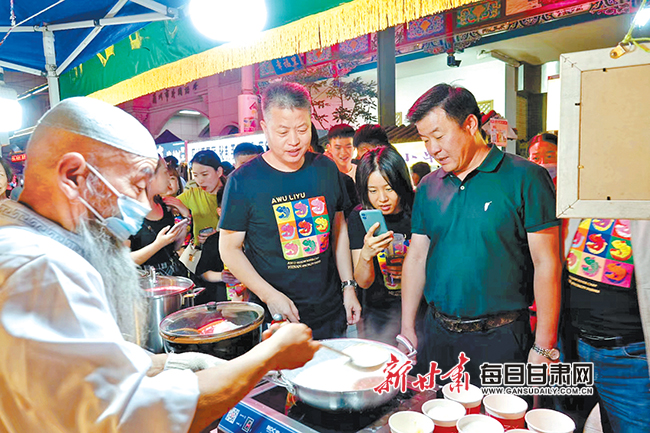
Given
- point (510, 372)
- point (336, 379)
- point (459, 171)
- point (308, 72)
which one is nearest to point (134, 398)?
point (336, 379)

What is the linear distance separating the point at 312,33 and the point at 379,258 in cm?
115

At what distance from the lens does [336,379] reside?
1.20 metres

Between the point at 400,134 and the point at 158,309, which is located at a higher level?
the point at 400,134

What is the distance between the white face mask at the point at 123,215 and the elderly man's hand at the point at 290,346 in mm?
412

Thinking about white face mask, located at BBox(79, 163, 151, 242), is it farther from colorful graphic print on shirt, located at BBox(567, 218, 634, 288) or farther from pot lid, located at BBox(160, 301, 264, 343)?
colorful graphic print on shirt, located at BBox(567, 218, 634, 288)

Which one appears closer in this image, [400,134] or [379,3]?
[379,3]

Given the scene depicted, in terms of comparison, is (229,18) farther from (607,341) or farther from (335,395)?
(607,341)

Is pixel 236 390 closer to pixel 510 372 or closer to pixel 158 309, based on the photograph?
pixel 158 309

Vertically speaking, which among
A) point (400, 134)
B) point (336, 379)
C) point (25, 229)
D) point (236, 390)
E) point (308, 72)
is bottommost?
point (336, 379)

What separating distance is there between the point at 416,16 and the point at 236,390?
1572mm

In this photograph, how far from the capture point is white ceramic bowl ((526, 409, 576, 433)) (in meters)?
0.93

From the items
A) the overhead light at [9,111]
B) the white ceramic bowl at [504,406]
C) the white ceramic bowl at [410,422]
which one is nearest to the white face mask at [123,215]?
the white ceramic bowl at [410,422]

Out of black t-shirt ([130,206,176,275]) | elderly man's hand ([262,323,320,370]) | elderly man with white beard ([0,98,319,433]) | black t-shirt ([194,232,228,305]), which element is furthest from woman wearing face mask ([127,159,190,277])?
elderly man's hand ([262,323,320,370])

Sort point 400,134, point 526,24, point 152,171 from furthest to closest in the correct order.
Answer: point 526,24, point 400,134, point 152,171
